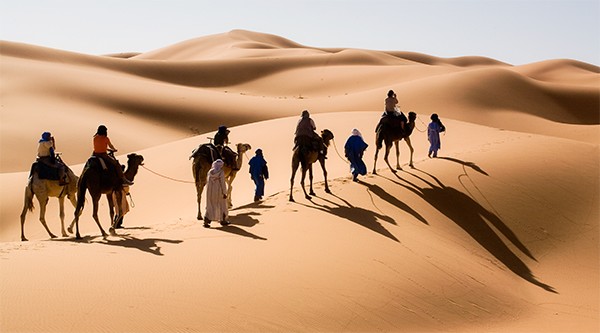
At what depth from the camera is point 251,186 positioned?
21.0 m

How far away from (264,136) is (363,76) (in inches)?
1899

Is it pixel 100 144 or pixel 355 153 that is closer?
pixel 100 144

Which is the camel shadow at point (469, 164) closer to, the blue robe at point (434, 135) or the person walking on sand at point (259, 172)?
the blue robe at point (434, 135)

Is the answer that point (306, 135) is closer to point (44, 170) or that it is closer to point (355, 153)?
point (355, 153)

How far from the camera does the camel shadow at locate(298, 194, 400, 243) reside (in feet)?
42.7

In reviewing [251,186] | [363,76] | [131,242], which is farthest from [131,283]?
[363,76]

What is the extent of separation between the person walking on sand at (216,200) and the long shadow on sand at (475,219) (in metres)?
5.15

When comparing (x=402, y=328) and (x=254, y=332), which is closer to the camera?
(x=254, y=332)

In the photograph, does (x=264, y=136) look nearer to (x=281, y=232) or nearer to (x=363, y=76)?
(x=281, y=232)

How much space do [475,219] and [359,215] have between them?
323 centimetres

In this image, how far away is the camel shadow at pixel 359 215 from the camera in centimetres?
1301

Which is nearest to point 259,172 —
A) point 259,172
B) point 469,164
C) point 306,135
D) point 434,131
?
point 259,172

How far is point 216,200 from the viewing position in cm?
1303

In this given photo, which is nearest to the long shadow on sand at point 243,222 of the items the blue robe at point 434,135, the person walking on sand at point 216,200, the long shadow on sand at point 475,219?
the person walking on sand at point 216,200
